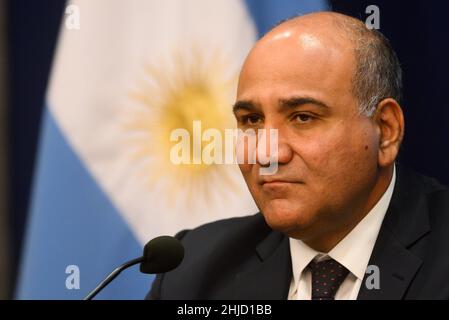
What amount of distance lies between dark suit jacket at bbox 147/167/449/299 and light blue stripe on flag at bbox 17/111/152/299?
11.2 inches

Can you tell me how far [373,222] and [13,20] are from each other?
1411 millimetres

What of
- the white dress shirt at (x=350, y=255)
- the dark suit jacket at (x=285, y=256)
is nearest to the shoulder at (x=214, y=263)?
the dark suit jacket at (x=285, y=256)

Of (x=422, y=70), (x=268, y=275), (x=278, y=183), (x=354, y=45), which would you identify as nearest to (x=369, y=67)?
(x=354, y=45)

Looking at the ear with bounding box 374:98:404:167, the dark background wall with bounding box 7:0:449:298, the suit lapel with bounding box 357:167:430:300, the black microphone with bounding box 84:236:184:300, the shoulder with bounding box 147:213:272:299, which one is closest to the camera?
the black microphone with bounding box 84:236:184:300

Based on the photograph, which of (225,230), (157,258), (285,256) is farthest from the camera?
(225,230)

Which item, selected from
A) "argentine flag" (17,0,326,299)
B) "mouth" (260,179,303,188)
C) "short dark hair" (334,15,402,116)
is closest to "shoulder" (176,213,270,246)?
"argentine flag" (17,0,326,299)

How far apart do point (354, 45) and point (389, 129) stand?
0.22 metres

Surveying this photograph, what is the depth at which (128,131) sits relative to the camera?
2311 mm

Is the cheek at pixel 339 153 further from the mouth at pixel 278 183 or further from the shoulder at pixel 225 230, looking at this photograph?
the shoulder at pixel 225 230

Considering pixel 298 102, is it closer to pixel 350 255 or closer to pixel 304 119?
pixel 304 119

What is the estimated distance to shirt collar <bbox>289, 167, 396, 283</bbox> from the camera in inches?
68.3

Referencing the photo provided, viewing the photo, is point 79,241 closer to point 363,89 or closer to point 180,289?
point 180,289

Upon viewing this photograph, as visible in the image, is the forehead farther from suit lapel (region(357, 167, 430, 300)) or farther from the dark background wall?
the dark background wall
